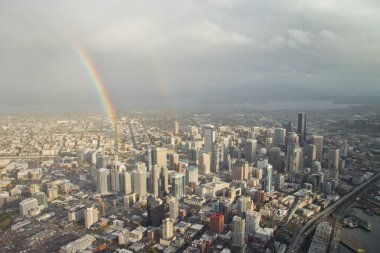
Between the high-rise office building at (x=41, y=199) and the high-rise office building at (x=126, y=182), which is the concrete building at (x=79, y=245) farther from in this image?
the high-rise office building at (x=126, y=182)

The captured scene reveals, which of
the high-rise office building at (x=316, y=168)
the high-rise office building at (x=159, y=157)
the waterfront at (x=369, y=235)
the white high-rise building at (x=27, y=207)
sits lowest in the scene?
the waterfront at (x=369, y=235)

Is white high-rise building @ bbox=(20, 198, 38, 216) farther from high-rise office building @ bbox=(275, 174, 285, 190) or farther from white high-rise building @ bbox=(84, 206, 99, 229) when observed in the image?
high-rise office building @ bbox=(275, 174, 285, 190)

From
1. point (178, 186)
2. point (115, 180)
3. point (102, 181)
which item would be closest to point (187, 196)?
point (178, 186)

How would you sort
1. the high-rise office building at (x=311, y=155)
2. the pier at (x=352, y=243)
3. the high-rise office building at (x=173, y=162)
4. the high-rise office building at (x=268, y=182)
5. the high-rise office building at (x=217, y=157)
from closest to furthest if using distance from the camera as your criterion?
the pier at (x=352, y=243) < the high-rise office building at (x=268, y=182) < the high-rise office building at (x=173, y=162) < the high-rise office building at (x=217, y=157) < the high-rise office building at (x=311, y=155)

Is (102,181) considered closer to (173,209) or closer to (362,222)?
(173,209)

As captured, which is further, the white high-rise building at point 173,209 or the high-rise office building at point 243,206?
the high-rise office building at point 243,206

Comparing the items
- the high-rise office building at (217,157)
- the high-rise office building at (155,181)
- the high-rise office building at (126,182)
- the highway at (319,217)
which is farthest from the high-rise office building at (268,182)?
the high-rise office building at (126,182)
